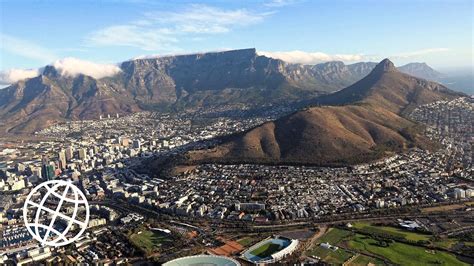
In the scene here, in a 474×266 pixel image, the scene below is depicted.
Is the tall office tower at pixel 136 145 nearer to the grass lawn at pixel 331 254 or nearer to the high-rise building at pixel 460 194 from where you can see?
the grass lawn at pixel 331 254

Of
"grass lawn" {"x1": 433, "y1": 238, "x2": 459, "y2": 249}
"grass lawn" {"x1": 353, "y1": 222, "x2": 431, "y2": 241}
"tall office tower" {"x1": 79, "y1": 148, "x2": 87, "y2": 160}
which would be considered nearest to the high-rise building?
"grass lawn" {"x1": 353, "y1": 222, "x2": 431, "y2": 241}

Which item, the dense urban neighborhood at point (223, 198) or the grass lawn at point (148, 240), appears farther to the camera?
the dense urban neighborhood at point (223, 198)

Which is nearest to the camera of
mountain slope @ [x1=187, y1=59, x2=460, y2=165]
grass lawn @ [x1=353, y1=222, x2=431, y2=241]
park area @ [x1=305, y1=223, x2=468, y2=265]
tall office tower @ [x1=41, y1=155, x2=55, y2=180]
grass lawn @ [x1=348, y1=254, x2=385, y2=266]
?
grass lawn @ [x1=348, y1=254, x2=385, y2=266]

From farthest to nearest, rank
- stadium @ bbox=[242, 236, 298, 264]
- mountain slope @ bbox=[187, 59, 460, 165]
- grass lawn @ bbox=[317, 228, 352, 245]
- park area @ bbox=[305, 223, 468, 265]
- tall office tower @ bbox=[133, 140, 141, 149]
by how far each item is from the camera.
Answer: tall office tower @ bbox=[133, 140, 141, 149] → mountain slope @ bbox=[187, 59, 460, 165] → grass lawn @ bbox=[317, 228, 352, 245] → stadium @ bbox=[242, 236, 298, 264] → park area @ bbox=[305, 223, 468, 265]

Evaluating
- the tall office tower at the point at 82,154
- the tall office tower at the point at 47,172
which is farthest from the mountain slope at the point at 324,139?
the tall office tower at the point at 82,154

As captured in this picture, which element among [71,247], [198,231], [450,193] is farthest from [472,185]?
[71,247]

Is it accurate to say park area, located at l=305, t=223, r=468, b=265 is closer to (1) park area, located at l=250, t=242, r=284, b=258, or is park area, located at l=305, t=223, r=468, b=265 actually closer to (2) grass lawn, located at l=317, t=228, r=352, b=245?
(2) grass lawn, located at l=317, t=228, r=352, b=245

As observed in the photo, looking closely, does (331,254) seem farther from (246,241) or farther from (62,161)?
(62,161)
